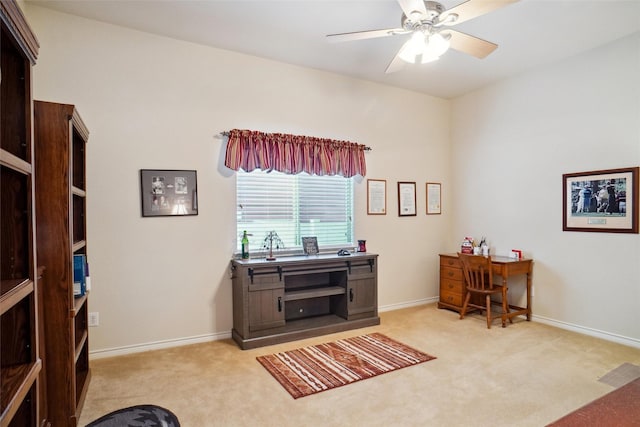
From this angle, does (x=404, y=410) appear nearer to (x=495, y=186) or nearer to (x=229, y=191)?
(x=229, y=191)

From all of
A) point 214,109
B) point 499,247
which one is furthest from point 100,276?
point 499,247

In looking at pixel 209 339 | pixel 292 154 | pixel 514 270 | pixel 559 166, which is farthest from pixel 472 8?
pixel 209 339

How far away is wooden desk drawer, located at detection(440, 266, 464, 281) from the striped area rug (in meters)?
1.43

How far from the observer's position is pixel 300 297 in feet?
12.0

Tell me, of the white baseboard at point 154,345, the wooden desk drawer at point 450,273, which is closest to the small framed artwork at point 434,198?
the wooden desk drawer at point 450,273

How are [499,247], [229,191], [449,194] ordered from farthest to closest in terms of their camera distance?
1. [449,194]
2. [499,247]
3. [229,191]

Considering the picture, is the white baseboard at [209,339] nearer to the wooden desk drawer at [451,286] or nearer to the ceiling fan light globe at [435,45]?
the wooden desk drawer at [451,286]

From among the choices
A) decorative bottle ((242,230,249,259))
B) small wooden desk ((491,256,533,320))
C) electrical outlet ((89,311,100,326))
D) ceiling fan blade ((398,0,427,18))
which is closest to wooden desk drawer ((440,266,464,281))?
small wooden desk ((491,256,533,320))

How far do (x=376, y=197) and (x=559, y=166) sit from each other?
80.9 inches

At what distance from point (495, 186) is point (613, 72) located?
1644mm

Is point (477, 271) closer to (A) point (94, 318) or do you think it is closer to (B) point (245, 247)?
(B) point (245, 247)

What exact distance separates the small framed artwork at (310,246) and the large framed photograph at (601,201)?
273 cm

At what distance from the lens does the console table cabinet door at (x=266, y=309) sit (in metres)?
3.40

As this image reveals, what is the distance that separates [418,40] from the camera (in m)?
2.55
